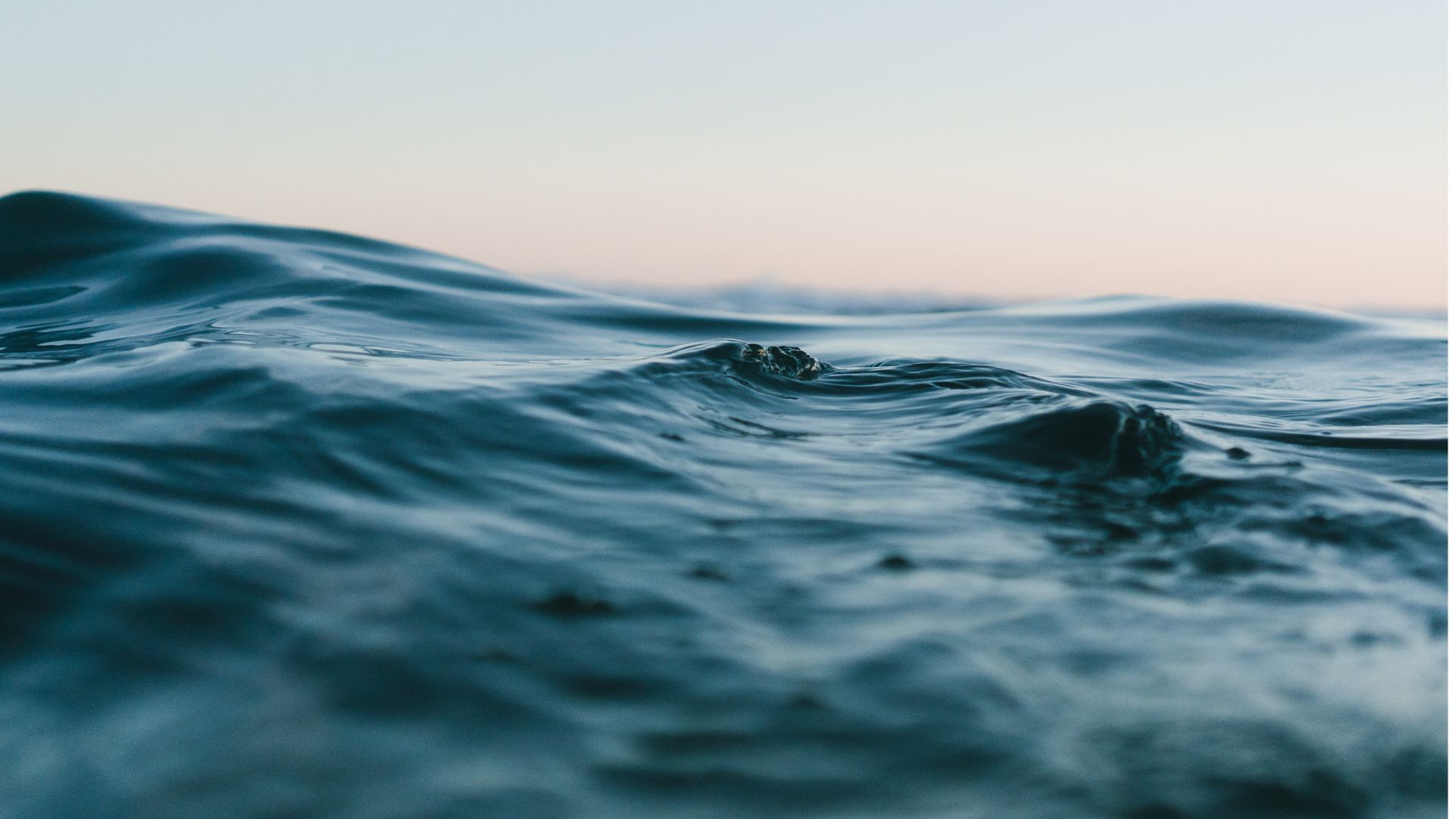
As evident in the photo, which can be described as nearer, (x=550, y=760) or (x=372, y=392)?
(x=550, y=760)

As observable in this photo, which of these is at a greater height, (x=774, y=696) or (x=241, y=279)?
(x=241, y=279)

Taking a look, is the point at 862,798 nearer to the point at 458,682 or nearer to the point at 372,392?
the point at 458,682

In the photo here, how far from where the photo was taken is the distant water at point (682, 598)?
1597 mm

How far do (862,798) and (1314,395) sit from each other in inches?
188

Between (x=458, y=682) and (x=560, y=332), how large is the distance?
15.5 feet

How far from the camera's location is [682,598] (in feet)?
A: 7.04

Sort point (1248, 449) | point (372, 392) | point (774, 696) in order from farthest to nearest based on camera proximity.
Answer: point (1248, 449) < point (372, 392) < point (774, 696)

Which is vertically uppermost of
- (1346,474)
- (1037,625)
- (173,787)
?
(1346,474)

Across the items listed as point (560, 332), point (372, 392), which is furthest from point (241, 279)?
point (372, 392)

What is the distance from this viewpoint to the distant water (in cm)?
160

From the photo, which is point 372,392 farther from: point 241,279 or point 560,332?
point 241,279

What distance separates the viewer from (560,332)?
639 cm

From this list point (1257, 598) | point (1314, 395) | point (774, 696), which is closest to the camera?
point (774, 696)

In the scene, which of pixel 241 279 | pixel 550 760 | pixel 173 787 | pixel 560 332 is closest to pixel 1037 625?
pixel 550 760
